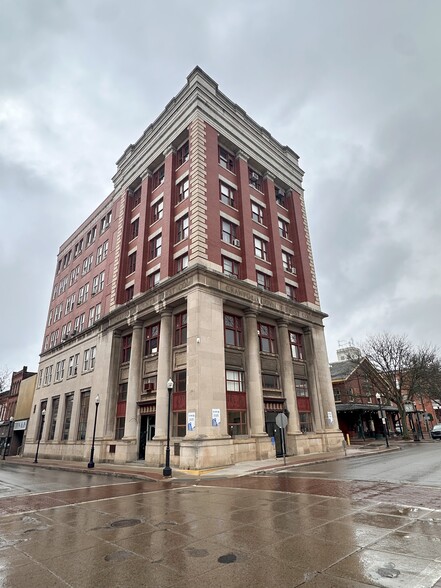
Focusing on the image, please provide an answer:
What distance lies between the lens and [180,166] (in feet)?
106

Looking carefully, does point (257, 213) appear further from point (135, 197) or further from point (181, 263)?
point (135, 197)

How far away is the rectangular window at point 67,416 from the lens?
125 feet

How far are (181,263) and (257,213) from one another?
1039 cm

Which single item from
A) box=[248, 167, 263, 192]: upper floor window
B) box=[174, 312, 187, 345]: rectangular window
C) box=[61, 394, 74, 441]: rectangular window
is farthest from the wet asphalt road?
box=[248, 167, 263, 192]: upper floor window

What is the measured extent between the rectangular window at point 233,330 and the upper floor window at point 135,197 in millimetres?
18731

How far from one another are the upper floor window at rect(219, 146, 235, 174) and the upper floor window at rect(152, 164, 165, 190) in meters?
6.27

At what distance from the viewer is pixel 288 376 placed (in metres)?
29.1

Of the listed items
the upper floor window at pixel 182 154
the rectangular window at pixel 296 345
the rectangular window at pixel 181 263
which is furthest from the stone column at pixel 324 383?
the upper floor window at pixel 182 154

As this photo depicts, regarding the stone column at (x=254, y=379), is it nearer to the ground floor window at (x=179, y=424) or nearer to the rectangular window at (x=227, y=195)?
the ground floor window at (x=179, y=424)

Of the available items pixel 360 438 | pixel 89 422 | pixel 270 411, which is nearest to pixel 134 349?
pixel 89 422

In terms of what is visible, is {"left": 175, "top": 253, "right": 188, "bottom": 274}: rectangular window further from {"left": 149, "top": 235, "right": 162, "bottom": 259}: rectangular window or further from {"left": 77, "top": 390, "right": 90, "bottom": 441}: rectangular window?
{"left": 77, "top": 390, "right": 90, "bottom": 441}: rectangular window

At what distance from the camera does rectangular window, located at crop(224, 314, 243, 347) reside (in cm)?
2705

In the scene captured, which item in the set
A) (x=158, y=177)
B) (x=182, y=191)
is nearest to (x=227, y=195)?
(x=182, y=191)

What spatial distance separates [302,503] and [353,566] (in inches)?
196
